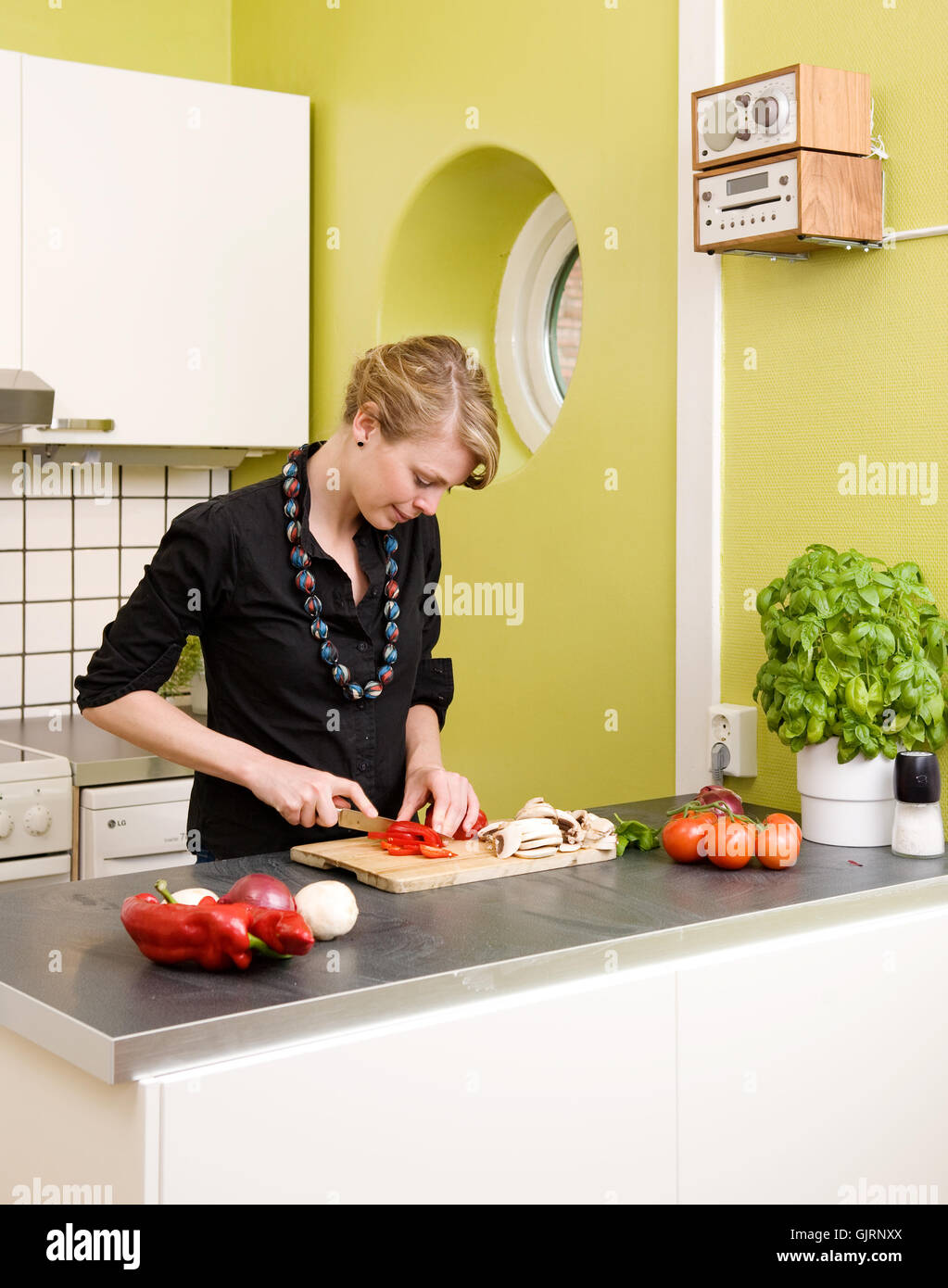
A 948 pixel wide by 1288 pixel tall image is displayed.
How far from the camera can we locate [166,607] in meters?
1.78

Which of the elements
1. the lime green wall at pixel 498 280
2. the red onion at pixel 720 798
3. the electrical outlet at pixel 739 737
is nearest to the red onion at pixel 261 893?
the red onion at pixel 720 798

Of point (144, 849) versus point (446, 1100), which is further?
point (144, 849)

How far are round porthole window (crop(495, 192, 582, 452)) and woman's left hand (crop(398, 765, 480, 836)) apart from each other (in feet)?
3.68

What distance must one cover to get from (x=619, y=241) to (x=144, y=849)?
1.44 metres

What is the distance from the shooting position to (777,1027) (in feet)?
5.04

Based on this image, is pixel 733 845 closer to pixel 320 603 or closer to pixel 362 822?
pixel 362 822

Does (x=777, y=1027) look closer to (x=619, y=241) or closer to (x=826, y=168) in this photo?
(x=826, y=168)

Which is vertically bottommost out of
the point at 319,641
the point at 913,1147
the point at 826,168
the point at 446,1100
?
the point at 913,1147

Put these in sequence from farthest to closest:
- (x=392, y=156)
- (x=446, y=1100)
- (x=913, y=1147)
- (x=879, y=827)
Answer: (x=392, y=156) → (x=879, y=827) → (x=913, y=1147) → (x=446, y=1100)

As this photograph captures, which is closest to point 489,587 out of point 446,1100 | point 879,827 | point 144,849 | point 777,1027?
point 144,849

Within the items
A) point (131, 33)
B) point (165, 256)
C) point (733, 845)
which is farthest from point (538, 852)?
point (131, 33)

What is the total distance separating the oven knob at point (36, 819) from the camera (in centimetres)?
268

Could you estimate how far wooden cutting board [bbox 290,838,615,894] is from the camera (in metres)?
1.60

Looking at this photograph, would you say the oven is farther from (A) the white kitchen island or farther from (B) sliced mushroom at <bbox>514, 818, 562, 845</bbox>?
(B) sliced mushroom at <bbox>514, 818, 562, 845</bbox>
